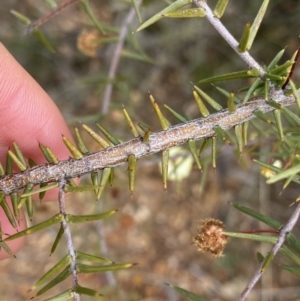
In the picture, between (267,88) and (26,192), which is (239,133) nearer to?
(267,88)

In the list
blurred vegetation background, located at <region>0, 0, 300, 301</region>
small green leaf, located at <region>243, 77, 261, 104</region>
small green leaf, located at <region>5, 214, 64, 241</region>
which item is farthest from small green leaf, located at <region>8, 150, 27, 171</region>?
blurred vegetation background, located at <region>0, 0, 300, 301</region>

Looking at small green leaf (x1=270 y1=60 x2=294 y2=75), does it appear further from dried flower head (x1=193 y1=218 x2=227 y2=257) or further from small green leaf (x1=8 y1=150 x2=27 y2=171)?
small green leaf (x1=8 y1=150 x2=27 y2=171)

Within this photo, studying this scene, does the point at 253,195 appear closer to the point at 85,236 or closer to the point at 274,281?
the point at 274,281

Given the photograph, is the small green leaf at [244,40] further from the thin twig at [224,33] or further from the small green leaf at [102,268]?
the small green leaf at [102,268]

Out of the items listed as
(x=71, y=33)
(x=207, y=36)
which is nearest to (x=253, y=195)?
(x=207, y=36)

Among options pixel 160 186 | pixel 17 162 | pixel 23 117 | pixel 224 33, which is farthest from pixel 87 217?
pixel 160 186
